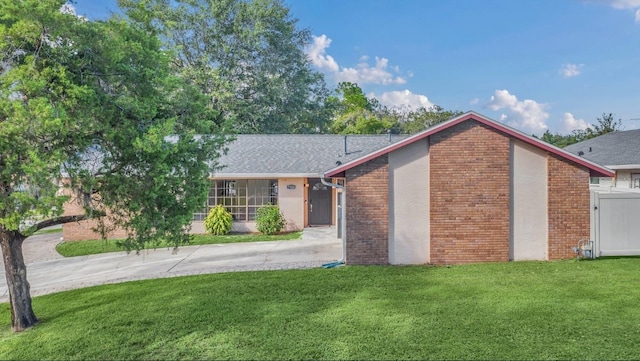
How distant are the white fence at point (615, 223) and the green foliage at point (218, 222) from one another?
12245 millimetres

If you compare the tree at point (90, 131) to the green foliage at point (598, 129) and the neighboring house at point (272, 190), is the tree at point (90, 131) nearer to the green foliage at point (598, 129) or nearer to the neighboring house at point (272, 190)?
the neighboring house at point (272, 190)

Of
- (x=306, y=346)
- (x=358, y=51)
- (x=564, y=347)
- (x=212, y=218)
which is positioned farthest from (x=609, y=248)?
(x=358, y=51)

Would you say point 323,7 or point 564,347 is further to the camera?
point 323,7

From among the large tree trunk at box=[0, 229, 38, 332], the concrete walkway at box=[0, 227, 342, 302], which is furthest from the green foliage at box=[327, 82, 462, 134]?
the large tree trunk at box=[0, 229, 38, 332]

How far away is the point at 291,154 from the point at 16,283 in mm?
11781

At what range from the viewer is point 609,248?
9688 millimetres

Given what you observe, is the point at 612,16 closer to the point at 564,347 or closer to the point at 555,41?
the point at 555,41

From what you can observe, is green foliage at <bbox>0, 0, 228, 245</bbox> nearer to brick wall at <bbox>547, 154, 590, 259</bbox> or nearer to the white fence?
brick wall at <bbox>547, 154, 590, 259</bbox>

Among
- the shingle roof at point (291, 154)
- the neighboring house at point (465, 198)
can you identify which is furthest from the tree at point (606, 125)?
the neighboring house at point (465, 198)

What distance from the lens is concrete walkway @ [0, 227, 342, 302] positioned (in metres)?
9.19

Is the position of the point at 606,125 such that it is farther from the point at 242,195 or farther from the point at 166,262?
the point at 166,262

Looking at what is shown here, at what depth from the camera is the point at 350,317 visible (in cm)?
595

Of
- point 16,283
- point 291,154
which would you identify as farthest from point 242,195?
point 16,283

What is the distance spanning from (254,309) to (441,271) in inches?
185
